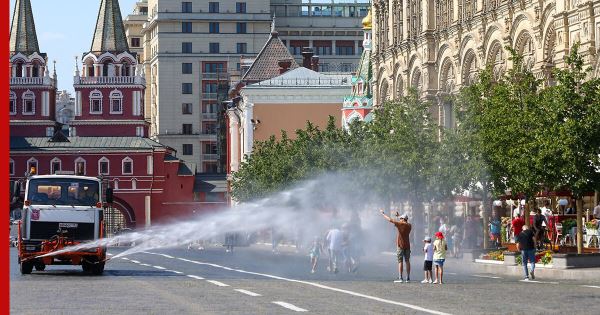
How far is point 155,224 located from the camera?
153250 millimetres

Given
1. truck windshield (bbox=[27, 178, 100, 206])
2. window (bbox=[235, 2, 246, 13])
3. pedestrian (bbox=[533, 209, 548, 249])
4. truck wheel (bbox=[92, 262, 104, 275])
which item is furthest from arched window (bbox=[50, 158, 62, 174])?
pedestrian (bbox=[533, 209, 548, 249])

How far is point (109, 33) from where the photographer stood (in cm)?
16362

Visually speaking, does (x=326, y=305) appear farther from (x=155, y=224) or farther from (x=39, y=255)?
(x=155, y=224)

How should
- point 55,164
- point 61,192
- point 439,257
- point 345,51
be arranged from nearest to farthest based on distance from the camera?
point 439,257
point 61,192
point 55,164
point 345,51

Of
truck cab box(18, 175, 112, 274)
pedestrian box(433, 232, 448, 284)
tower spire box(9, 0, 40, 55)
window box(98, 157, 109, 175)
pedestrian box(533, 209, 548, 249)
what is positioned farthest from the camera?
tower spire box(9, 0, 40, 55)

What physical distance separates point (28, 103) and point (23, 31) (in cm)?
1048

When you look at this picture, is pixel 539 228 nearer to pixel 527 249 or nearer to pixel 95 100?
pixel 527 249

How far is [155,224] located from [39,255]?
115659mm

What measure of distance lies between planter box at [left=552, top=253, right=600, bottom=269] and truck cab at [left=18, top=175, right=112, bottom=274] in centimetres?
1284

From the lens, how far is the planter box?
35844mm

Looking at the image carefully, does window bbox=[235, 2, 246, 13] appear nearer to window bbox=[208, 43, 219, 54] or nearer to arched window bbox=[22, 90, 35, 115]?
window bbox=[208, 43, 219, 54]

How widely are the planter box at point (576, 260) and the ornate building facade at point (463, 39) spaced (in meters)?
15.1

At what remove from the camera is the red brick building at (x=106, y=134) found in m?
154

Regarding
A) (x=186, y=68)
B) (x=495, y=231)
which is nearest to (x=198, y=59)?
(x=186, y=68)
